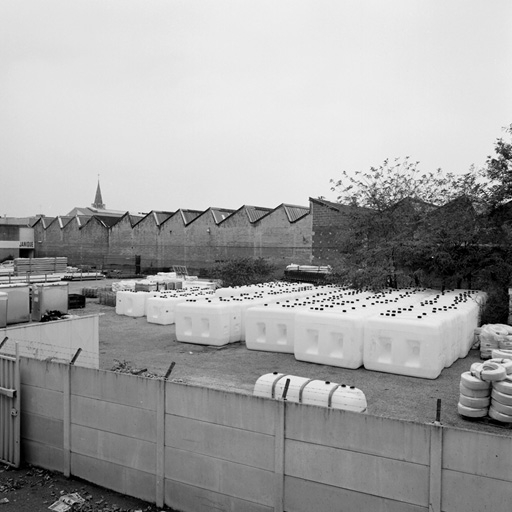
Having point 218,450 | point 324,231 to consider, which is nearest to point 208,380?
point 218,450

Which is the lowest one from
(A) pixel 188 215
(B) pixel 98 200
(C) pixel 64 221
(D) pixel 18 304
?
(D) pixel 18 304

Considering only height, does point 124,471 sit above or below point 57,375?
below

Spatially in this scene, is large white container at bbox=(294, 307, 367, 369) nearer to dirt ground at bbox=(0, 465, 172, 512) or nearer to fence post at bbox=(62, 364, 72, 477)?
fence post at bbox=(62, 364, 72, 477)

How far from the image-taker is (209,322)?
15.5m

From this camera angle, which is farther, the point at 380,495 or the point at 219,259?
the point at 219,259

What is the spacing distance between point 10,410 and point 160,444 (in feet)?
9.60

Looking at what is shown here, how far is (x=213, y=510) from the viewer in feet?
21.0

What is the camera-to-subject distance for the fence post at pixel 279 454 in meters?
5.97

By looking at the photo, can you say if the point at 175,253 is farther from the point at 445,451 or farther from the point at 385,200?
the point at 445,451

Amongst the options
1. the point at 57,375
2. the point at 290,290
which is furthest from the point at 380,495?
the point at 290,290

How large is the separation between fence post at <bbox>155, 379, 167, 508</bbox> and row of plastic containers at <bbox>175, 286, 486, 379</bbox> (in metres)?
6.71

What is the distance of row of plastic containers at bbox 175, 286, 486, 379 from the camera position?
12.0 m

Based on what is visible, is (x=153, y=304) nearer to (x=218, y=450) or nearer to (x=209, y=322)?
(x=209, y=322)

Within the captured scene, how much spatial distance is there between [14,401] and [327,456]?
201 inches
